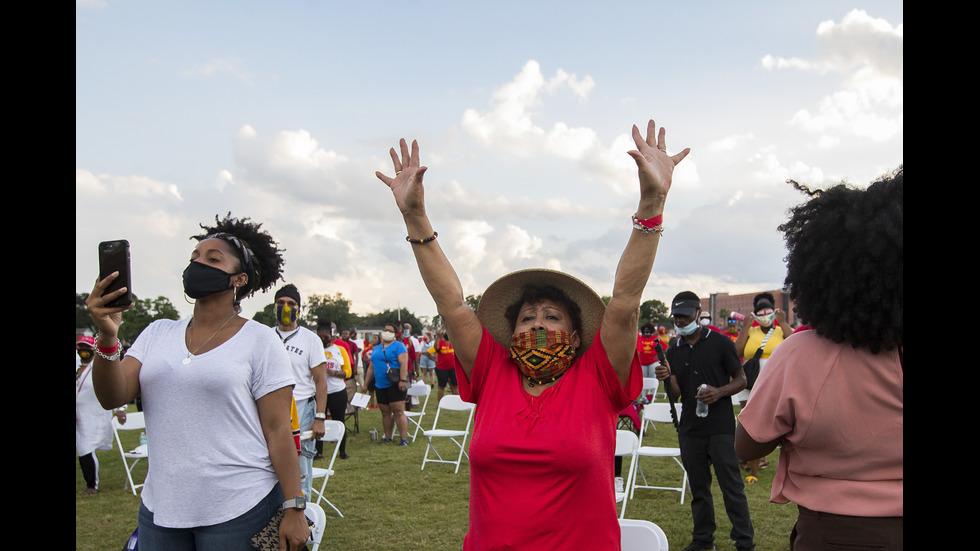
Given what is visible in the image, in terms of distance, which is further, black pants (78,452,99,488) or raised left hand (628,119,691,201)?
black pants (78,452,99,488)

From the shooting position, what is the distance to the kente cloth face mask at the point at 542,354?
2.50 meters

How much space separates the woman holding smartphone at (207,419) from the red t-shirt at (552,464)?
2.82ft

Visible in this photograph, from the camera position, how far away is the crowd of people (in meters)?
2.07

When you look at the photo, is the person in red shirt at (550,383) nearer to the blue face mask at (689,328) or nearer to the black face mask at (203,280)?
the black face mask at (203,280)

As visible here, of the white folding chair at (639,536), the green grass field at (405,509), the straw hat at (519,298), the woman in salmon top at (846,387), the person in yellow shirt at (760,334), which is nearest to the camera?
the woman in salmon top at (846,387)

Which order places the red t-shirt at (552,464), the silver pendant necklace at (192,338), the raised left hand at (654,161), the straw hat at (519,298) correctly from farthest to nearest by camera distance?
1. the straw hat at (519,298)
2. the silver pendant necklace at (192,338)
3. the red t-shirt at (552,464)
4. the raised left hand at (654,161)

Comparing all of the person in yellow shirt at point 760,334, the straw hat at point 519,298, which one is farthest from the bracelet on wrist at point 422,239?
the person in yellow shirt at point 760,334

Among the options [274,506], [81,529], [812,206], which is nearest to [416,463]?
[81,529]

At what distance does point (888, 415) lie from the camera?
202cm

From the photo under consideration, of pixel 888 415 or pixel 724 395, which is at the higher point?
pixel 888 415

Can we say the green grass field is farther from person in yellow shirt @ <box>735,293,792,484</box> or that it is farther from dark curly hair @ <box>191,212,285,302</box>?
dark curly hair @ <box>191,212,285,302</box>

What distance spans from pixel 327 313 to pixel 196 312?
97070 millimetres

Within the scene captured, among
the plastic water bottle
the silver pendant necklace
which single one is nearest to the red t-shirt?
the silver pendant necklace
